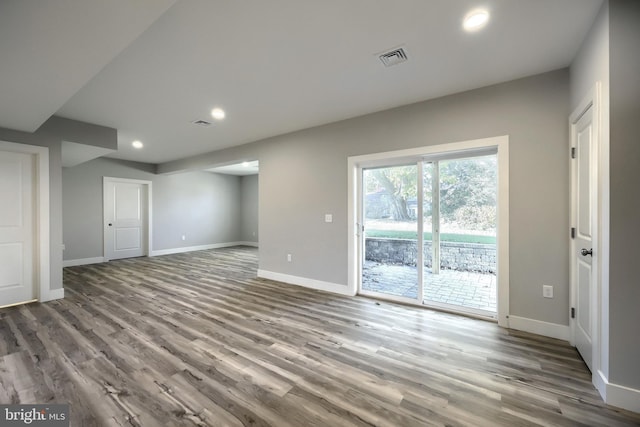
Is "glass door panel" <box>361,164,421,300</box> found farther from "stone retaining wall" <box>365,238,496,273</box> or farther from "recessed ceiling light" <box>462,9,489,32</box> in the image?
"recessed ceiling light" <box>462,9,489,32</box>

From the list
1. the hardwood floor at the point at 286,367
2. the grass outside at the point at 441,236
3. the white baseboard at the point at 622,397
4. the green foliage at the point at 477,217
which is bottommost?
the hardwood floor at the point at 286,367

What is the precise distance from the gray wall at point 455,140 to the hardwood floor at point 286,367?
2.27ft

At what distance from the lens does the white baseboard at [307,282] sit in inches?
157

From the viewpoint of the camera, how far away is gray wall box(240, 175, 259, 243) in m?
9.27

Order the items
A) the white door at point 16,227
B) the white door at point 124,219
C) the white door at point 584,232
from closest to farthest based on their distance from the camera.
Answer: the white door at point 584,232, the white door at point 16,227, the white door at point 124,219

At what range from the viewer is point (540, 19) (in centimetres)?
187

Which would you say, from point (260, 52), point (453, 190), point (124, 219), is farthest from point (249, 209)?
point (260, 52)

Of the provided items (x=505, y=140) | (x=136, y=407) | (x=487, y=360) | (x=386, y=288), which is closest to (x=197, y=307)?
(x=136, y=407)

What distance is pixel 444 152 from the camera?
10.3 feet

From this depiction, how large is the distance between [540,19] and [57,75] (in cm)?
360

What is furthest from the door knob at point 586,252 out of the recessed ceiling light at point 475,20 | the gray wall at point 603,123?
the recessed ceiling light at point 475,20

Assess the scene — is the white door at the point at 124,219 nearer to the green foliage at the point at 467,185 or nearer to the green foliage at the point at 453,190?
the green foliage at the point at 453,190

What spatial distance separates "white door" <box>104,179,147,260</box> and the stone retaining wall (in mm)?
6472

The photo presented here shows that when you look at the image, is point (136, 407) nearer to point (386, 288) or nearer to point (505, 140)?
point (386, 288)
